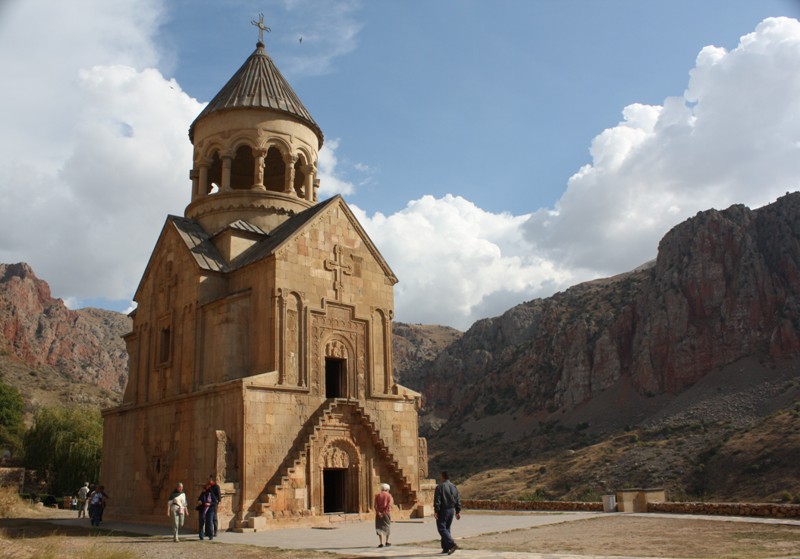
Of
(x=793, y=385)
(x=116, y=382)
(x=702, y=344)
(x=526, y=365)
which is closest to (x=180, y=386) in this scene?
(x=793, y=385)

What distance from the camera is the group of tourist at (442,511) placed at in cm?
1202

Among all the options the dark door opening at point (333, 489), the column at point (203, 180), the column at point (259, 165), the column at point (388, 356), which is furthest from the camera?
the column at point (203, 180)

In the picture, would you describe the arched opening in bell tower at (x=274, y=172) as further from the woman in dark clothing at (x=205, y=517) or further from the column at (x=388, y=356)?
the woman in dark clothing at (x=205, y=517)

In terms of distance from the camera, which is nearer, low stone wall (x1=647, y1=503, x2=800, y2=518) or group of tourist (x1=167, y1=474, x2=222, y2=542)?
group of tourist (x1=167, y1=474, x2=222, y2=542)

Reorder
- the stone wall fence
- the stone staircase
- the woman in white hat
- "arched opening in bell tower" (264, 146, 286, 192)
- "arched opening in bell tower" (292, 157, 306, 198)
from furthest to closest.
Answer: "arched opening in bell tower" (264, 146, 286, 192)
"arched opening in bell tower" (292, 157, 306, 198)
the stone staircase
the stone wall fence
the woman in white hat

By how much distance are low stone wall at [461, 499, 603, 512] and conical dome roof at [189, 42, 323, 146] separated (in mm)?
14734

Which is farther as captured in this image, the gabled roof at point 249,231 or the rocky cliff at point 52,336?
the rocky cliff at point 52,336

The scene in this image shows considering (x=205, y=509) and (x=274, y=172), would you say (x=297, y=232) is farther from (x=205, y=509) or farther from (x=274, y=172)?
(x=205, y=509)

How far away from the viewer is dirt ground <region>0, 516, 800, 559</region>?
1109 centimetres

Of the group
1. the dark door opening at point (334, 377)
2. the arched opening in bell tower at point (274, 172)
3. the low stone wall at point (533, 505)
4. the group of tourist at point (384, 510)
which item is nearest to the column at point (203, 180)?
the arched opening in bell tower at point (274, 172)

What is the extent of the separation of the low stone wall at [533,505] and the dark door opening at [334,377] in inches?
289

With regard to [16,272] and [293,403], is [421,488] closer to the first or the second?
[293,403]

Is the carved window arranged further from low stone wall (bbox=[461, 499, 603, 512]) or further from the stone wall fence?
the stone wall fence

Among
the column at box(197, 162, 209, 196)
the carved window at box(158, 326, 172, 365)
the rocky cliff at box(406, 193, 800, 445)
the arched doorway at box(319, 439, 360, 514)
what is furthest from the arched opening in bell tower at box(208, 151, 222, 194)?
the rocky cliff at box(406, 193, 800, 445)
